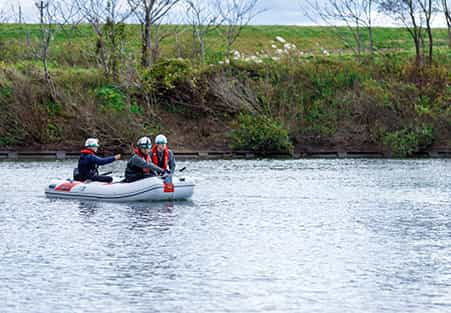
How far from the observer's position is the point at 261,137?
47250 millimetres

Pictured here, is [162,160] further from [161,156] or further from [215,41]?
[215,41]

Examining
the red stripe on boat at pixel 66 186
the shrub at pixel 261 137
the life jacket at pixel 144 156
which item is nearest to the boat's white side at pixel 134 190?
the red stripe on boat at pixel 66 186

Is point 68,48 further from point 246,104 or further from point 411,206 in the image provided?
point 411,206

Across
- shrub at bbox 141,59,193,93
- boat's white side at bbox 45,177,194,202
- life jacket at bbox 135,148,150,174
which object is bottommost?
boat's white side at bbox 45,177,194,202

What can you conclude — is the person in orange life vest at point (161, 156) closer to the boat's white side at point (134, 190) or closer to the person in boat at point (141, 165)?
the person in boat at point (141, 165)

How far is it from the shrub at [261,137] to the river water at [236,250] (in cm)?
1524

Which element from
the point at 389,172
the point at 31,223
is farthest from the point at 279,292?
the point at 389,172

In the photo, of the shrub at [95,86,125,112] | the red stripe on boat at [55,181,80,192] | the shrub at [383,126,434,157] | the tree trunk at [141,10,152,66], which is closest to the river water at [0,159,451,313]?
the red stripe on boat at [55,181,80,192]

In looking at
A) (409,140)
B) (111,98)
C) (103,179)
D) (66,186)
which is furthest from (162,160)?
(111,98)

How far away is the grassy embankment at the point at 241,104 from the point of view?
48906mm

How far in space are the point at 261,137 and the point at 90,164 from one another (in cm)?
2055

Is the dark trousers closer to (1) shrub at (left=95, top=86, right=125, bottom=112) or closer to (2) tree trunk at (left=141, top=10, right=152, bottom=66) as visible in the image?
(1) shrub at (left=95, top=86, right=125, bottom=112)

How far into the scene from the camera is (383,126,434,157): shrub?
154 ft

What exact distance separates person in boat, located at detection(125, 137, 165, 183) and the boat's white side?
0.28 m
